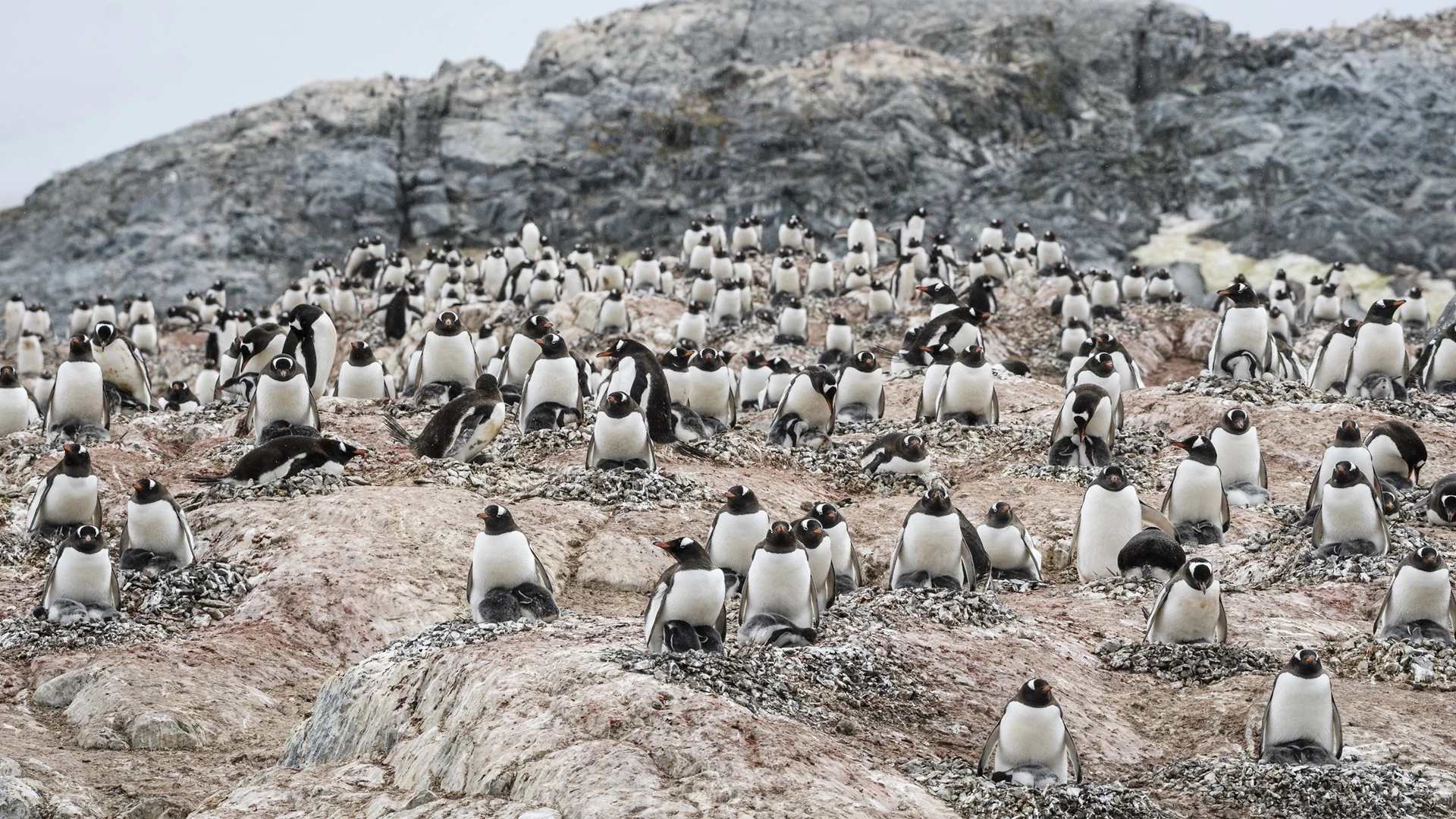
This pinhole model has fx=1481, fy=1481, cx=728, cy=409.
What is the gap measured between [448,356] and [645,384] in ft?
11.0

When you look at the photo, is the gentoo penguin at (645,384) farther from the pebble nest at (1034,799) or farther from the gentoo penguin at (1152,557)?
the pebble nest at (1034,799)

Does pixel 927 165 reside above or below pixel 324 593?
above

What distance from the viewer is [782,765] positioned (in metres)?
7.20

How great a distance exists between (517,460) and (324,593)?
3.28 m

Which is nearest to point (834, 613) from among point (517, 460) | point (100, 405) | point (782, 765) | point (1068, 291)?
point (782, 765)

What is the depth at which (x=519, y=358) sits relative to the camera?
17.9m

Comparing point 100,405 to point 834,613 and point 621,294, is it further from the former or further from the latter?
point 621,294

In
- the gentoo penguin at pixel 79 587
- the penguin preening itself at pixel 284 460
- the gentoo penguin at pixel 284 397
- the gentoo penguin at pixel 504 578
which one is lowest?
the gentoo penguin at pixel 79 587

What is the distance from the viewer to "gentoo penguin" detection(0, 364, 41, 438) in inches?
693

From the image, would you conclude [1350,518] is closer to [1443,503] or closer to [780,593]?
[1443,503]

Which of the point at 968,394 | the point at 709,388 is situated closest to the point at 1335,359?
the point at 968,394

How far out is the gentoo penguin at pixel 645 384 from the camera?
15156 mm

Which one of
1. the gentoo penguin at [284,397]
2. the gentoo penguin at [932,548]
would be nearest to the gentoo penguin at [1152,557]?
the gentoo penguin at [932,548]

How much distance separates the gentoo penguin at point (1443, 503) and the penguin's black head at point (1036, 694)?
6956mm
